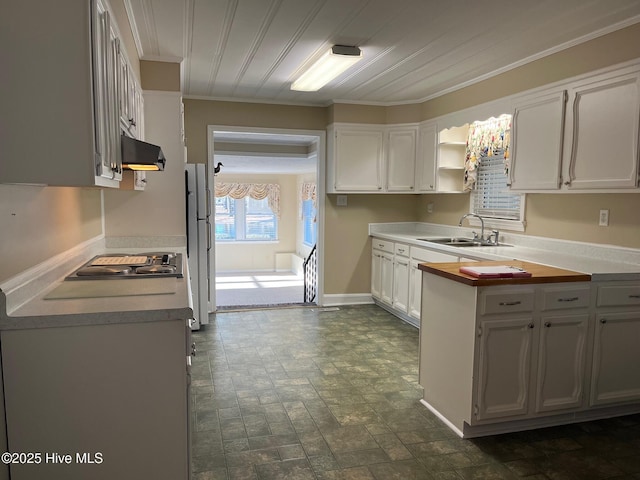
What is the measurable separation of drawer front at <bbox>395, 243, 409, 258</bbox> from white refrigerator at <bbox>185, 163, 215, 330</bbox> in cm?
198

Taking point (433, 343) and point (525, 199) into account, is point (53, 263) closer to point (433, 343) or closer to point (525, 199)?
point (433, 343)

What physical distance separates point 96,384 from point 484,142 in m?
3.99

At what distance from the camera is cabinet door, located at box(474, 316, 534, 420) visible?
2.48 metres

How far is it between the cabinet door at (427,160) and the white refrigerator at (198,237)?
2360 mm

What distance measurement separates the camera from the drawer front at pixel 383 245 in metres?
5.16

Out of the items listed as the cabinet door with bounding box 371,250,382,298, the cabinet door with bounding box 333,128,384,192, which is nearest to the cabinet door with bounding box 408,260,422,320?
the cabinet door with bounding box 371,250,382,298

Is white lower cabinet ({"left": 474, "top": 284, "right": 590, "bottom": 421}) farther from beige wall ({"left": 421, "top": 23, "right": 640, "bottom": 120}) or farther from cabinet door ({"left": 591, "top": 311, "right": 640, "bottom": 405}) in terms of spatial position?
beige wall ({"left": 421, "top": 23, "right": 640, "bottom": 120})

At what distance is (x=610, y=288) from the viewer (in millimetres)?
2660

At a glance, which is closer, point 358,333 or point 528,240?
point 528,240

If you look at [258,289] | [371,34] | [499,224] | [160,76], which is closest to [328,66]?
[371,34]

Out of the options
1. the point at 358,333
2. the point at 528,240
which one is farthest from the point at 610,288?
the point at 358,333

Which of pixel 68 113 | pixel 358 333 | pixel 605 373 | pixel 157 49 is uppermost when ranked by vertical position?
pixel 157 49

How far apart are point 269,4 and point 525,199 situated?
102 inches

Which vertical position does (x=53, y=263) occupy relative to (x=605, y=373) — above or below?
above
